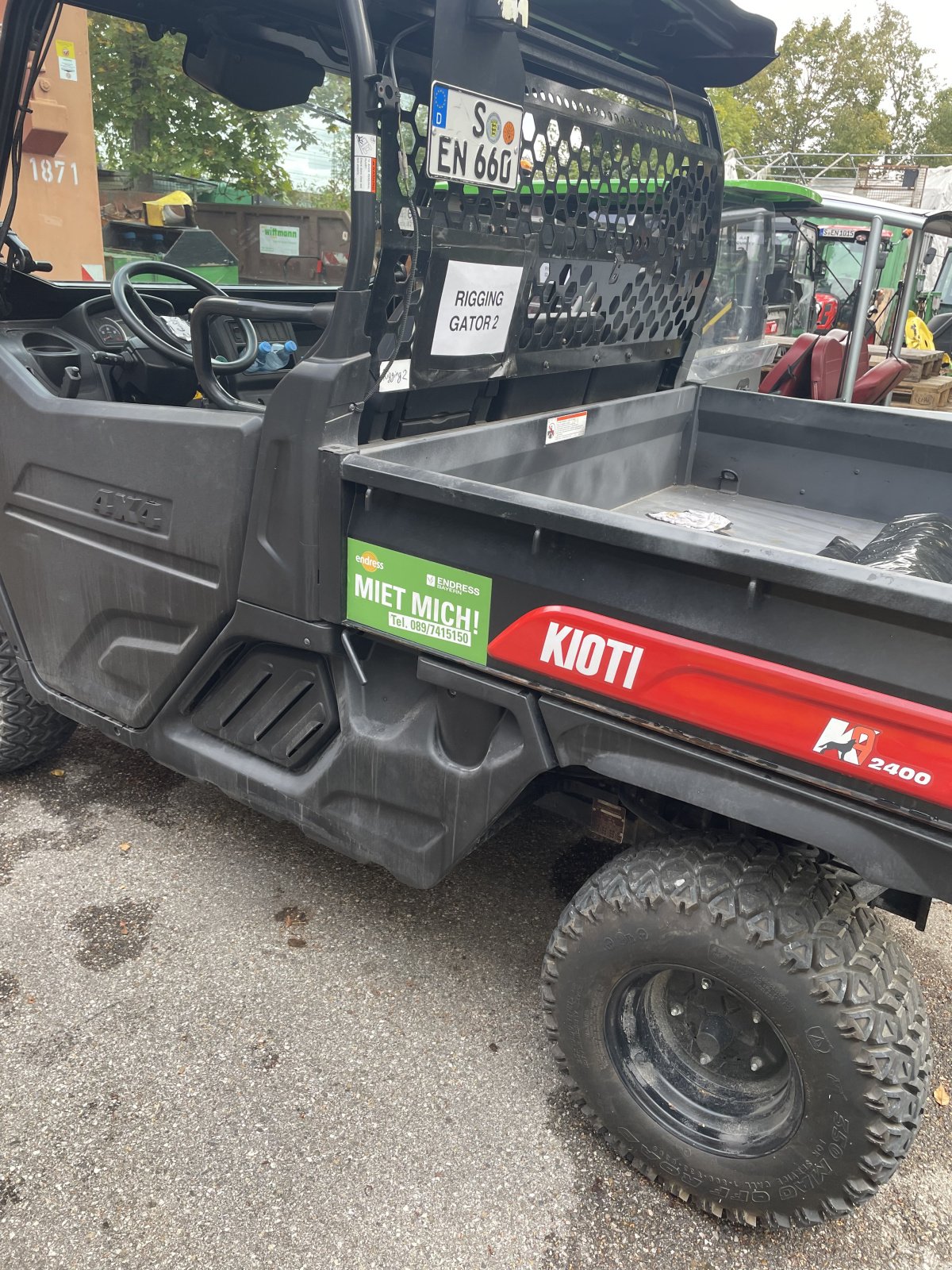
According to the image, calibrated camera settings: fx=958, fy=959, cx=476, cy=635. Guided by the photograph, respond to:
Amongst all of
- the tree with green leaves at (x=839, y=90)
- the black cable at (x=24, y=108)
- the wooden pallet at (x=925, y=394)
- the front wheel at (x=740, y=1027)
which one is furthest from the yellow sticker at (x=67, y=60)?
the tree with green leaves at (x=839, y=90)

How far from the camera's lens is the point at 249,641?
2.45 meters

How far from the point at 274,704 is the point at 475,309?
3.63 ft

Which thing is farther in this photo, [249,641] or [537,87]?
[249,641]

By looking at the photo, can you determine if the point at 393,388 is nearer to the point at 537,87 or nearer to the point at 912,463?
the point at 537,87

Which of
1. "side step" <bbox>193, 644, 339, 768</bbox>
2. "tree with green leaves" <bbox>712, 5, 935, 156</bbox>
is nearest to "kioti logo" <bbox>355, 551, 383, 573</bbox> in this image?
"side step" <bbox>193, 644, 339, 768</bbox>

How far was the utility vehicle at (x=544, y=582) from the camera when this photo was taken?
1685 mm

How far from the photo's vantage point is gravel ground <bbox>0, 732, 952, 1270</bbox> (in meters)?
1.96

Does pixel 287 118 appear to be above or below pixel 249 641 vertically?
above

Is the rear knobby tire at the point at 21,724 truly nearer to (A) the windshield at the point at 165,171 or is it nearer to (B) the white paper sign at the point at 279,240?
(A) the windshield at the point at 165,171

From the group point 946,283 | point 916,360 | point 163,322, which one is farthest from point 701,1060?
point 946,283

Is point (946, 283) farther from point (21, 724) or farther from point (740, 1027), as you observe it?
point (740, 1027)

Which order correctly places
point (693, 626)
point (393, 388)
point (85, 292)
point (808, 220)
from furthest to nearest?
point (808, 220)
point (85, 292)
point (393, 388)
point (693, 626)

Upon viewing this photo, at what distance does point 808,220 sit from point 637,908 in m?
9.84

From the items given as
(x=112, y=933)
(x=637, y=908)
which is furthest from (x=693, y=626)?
(x=112, y=933)
